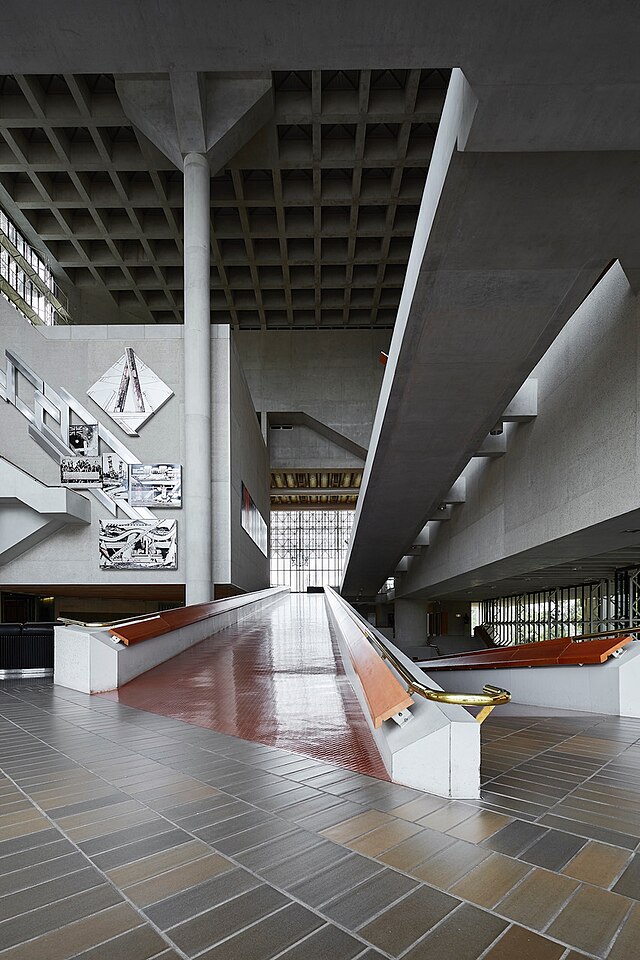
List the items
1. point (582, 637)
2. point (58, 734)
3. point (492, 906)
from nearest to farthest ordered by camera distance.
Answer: point (492, 906) → point (58, 734) → point (582, 637)

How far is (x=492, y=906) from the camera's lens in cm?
242

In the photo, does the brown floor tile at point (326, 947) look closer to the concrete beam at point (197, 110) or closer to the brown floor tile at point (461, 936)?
the brown floor tile at point (461, 936)

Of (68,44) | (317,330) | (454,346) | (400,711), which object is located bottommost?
(400,711)

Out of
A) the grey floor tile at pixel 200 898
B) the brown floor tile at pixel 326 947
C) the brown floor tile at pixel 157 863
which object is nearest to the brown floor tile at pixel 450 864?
the brown floor tile at pixel 326 947

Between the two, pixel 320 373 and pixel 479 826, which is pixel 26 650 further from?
pixel 320 373

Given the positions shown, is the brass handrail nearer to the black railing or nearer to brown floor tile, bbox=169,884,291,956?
brown floor tile, bbox=169,884,291,956

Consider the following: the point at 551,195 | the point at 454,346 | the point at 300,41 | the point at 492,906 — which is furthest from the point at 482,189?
the point at 492,906

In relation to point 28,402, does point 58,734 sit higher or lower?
lower

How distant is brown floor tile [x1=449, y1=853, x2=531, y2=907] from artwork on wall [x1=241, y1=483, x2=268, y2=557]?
21.8 m

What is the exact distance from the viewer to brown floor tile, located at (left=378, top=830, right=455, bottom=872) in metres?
2.78

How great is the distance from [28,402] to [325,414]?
17.1 meters

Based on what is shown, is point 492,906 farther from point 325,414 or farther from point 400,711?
point 325,414

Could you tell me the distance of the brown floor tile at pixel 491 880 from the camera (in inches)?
98.0

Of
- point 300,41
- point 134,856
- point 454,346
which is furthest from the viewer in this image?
point 454,346
